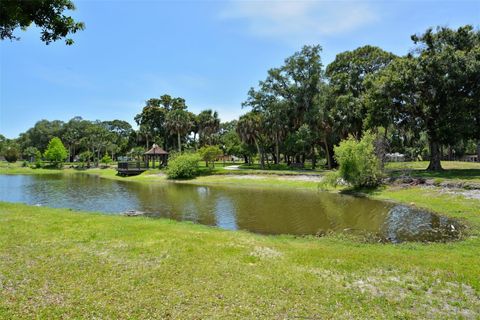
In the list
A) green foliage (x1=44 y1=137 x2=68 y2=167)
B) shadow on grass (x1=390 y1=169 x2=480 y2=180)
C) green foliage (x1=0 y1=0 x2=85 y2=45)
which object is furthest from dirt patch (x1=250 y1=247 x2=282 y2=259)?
green foliage (x1=44 y1=137 x2=68 y2=167)

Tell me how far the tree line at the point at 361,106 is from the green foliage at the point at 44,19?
81.5 feet

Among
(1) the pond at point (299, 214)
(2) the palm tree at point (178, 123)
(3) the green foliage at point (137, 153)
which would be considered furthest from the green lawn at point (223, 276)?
(3) the green foliage at point (137, 153)

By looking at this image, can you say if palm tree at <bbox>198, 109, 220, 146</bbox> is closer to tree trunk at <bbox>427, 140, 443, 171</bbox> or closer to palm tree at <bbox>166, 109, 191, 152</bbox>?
palm tree at <bbox>166, 109, 191, 152</bbox>

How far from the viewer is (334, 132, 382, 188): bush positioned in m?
24.5

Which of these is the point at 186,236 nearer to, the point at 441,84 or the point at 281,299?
the point at 281,299

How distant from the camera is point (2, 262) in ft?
24.5

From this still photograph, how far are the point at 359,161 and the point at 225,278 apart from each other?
2054cm

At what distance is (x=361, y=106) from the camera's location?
39.0m

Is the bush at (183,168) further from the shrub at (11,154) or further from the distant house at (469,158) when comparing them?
the shrub at (11,154)

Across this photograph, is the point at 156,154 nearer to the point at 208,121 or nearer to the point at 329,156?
the point at 208,121

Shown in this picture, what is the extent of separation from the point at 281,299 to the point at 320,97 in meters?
42.2

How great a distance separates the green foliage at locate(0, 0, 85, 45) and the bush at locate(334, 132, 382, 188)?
2193 cm

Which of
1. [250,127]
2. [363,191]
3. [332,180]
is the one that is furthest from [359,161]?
[250,127]

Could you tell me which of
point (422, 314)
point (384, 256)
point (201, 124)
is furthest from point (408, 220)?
point (201, 124)
